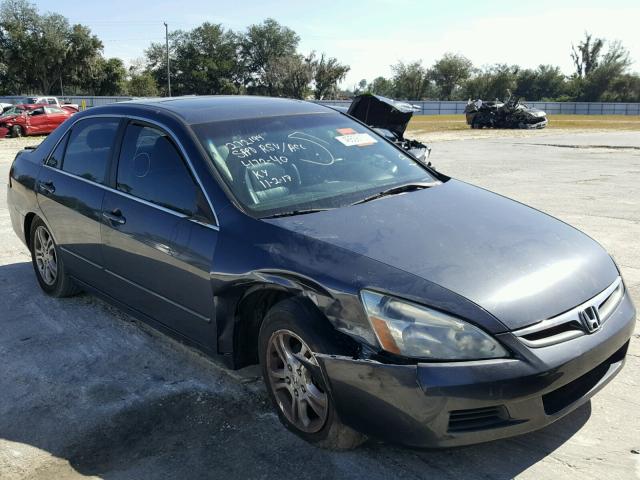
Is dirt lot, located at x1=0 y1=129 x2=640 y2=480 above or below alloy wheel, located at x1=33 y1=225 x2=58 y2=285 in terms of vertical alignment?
below

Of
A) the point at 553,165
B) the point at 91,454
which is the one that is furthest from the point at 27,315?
the point at 553,165

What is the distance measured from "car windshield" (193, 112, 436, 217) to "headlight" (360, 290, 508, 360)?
0.92m

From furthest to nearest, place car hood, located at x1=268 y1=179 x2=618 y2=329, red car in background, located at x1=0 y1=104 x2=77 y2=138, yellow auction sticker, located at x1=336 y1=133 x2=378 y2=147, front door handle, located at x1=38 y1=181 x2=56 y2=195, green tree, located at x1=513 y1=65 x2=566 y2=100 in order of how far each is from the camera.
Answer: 1. green tree, located at x1=513 y1=65 x2=566 y2=100
2. red car in background, located at x1=0 y1=104 x2=77 y2=138
3. front door handle, located at x1=38 y1=181 x2=56 y2=195
4. yellow auction sticker, located at x1=336 y1=133 x2=378 y2=147
5. car hood, located at x1=268 y1=179 x2=618 y2=329

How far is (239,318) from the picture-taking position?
311cm

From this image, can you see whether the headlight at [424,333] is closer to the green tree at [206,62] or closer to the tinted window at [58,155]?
the tinted window at [58,155]

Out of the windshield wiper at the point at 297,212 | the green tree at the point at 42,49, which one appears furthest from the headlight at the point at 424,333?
the green tree at the point at 42,49

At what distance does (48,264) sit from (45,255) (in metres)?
0.08

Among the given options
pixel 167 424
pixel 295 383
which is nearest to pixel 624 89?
pixel 295 383

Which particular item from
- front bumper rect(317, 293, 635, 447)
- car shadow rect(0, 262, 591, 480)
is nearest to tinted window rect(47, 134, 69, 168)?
car shadow rect(0, 262, 591, 480)

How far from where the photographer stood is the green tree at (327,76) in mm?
91688

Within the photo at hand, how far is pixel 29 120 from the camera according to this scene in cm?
2670

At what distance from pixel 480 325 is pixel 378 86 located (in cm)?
11256

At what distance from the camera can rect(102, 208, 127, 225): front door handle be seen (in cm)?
374

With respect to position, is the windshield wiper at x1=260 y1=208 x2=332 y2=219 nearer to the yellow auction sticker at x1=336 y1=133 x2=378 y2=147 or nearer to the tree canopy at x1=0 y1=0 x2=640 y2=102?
the yellow auction sticker at x1=336 y1=133 x2=378 y2=147
